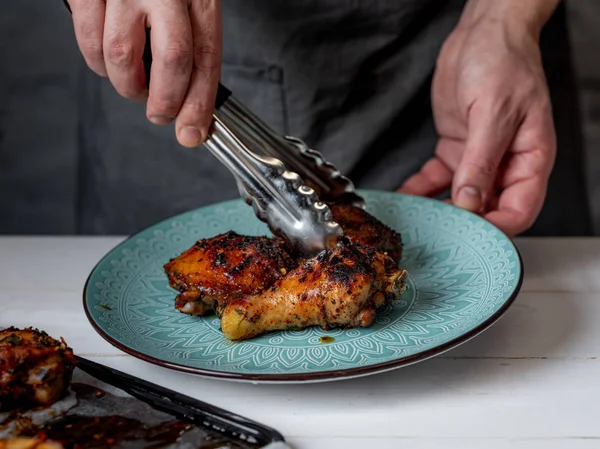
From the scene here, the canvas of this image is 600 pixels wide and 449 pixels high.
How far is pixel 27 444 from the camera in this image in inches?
41.5

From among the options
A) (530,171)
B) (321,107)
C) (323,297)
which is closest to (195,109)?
(323,297)

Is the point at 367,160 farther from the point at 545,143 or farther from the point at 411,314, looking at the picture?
the point at 411,314

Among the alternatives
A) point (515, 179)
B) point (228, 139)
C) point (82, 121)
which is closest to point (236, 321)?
point (228, 139)

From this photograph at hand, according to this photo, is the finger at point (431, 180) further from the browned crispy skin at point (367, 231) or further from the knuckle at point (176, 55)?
the knuckle at point (176, 55)

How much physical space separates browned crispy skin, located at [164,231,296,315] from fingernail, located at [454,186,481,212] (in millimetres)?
573

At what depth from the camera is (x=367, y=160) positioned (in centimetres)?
226

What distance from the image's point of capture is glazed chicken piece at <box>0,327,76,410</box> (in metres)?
1.12

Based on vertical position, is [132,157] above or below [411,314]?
above

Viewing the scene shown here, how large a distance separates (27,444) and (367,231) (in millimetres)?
794

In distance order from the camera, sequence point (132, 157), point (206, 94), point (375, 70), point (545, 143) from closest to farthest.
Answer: point (206, 94) → point (545, 143) → point (375, 70) → point (132, 157)

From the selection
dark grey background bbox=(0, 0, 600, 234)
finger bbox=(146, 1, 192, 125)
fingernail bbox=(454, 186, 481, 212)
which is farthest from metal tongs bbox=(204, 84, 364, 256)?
dark grey background bbox=(0, 0, 600, 234)

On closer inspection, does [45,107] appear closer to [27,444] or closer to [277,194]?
[277,194]

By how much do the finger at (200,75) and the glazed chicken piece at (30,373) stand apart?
1.56ft

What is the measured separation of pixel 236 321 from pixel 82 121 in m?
1.42
